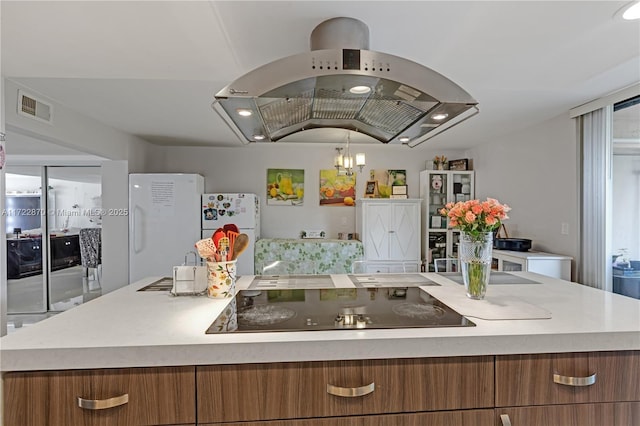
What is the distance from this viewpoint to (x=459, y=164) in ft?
16.4

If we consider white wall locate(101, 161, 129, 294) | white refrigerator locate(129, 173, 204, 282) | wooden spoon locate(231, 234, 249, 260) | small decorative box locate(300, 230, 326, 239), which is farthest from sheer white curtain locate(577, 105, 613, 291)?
white wall locate(101, 161, 129, 294)

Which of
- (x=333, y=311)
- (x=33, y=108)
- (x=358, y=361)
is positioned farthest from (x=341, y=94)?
(x=33, y=108)

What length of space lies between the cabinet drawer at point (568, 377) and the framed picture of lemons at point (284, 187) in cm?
415

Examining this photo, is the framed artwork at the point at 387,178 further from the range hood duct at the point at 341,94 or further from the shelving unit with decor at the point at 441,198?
the range hood duct at the point at 341,94

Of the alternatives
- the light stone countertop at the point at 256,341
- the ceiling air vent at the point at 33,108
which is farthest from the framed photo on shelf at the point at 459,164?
the ceiling air vent at the point at 33,108

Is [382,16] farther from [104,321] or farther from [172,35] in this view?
[104,321]

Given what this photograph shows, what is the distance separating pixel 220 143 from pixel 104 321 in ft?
12.6

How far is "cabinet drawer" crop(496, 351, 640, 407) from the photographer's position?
1124mm

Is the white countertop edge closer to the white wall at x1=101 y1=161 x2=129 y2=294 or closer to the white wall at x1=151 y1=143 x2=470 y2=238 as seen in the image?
the white wall at x1=101 y1=161 x2=129 y2=294

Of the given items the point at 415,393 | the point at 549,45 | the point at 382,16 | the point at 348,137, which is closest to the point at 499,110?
the point at 549,45

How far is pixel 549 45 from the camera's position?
1.92 m

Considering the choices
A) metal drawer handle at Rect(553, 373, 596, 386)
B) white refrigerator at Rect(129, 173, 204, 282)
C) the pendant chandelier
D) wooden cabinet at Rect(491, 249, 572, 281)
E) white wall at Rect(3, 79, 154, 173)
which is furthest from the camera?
white refrigerator at Rect(129, 173, 204, 282)

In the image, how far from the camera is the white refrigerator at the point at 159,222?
415 centimetres

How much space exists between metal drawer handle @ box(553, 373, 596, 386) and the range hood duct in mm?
993
